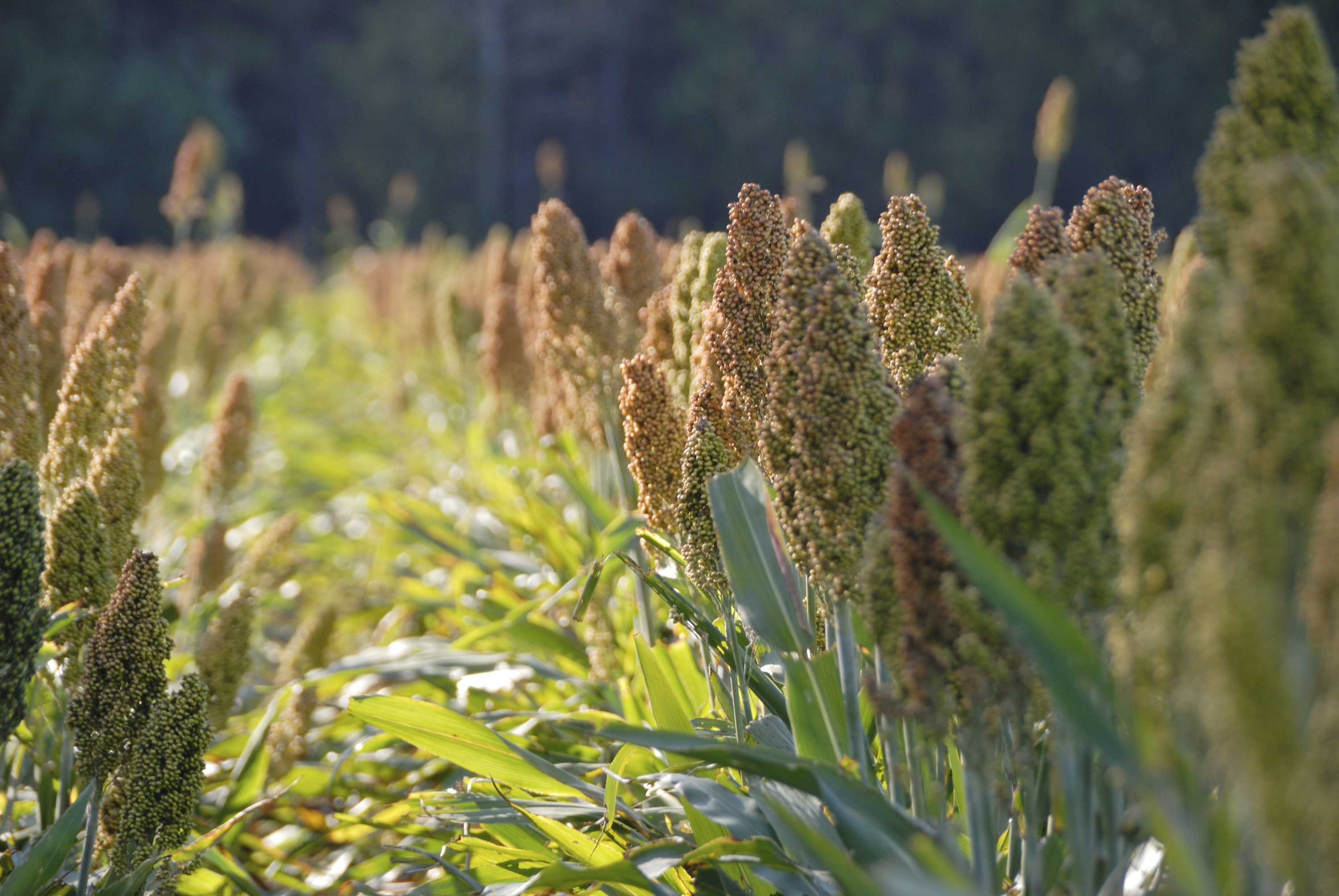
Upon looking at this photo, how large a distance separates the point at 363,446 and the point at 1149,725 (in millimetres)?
5666

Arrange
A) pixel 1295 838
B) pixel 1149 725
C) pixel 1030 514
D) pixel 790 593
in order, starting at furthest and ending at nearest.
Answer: pixel 790 593 < pixel 1030 514 < pixel 1149 725 < pixel 1295 838

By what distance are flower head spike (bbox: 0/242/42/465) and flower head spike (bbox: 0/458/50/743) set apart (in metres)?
0.61

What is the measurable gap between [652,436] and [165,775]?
0.87 meters

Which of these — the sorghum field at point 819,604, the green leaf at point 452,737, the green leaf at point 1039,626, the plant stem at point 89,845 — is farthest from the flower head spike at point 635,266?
the green leaf at point 1039,626

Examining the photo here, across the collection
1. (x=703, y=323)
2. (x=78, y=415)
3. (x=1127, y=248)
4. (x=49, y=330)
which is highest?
(x=49, y=330)

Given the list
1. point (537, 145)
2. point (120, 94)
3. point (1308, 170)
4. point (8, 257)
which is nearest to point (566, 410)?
point (8, 257)

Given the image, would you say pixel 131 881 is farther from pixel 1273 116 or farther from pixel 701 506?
pixel 1273 116

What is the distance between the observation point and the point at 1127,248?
126 centimetres

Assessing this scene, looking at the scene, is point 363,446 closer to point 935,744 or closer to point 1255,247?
point 935,744

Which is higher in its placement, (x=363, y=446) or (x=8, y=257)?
(x=363, y=446)

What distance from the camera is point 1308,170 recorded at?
71 cm

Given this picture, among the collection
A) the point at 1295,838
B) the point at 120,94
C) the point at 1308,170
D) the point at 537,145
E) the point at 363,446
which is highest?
the point at 537,145

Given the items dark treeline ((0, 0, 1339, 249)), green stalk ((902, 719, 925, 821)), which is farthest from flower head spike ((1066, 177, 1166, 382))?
dark treeline ((0, 0, 1339, 249))

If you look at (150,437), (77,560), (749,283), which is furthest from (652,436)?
(150,437)
